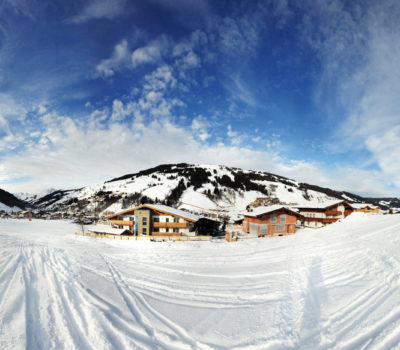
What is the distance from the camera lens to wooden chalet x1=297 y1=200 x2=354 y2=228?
1807 inches

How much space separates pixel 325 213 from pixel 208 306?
49438 millimetres

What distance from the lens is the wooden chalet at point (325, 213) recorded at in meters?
45.9

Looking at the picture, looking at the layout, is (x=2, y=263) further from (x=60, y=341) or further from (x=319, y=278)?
(x=319, y=278)

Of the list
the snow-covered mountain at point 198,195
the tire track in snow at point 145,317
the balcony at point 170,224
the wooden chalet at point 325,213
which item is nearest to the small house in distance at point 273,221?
the wooden chalet at point 325,213

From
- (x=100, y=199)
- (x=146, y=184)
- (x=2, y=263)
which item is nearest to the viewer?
(x=2, y=263)

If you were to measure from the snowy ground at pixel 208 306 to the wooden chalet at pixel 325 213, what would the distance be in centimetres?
3847

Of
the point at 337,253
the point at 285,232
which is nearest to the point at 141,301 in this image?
the point at 337,253

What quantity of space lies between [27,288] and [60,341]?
5.18 metres

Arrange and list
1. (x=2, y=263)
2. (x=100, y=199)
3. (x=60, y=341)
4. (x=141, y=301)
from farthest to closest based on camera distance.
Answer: (x=100, y=199) → (x=2, y=263) → (x=141, y=301) → (x=60, y=341)

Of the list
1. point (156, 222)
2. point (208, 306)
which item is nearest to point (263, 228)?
point (156, 222)

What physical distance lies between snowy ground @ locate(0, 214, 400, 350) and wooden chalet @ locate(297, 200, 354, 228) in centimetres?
3847

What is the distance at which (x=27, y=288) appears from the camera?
27.6 feet

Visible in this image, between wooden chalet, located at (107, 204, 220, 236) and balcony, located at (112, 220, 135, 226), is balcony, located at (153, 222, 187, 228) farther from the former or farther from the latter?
balcony, located at (112, 220, 135, 226)

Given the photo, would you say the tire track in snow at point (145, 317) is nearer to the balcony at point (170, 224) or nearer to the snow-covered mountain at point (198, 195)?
the balcony at point (170, 224)
